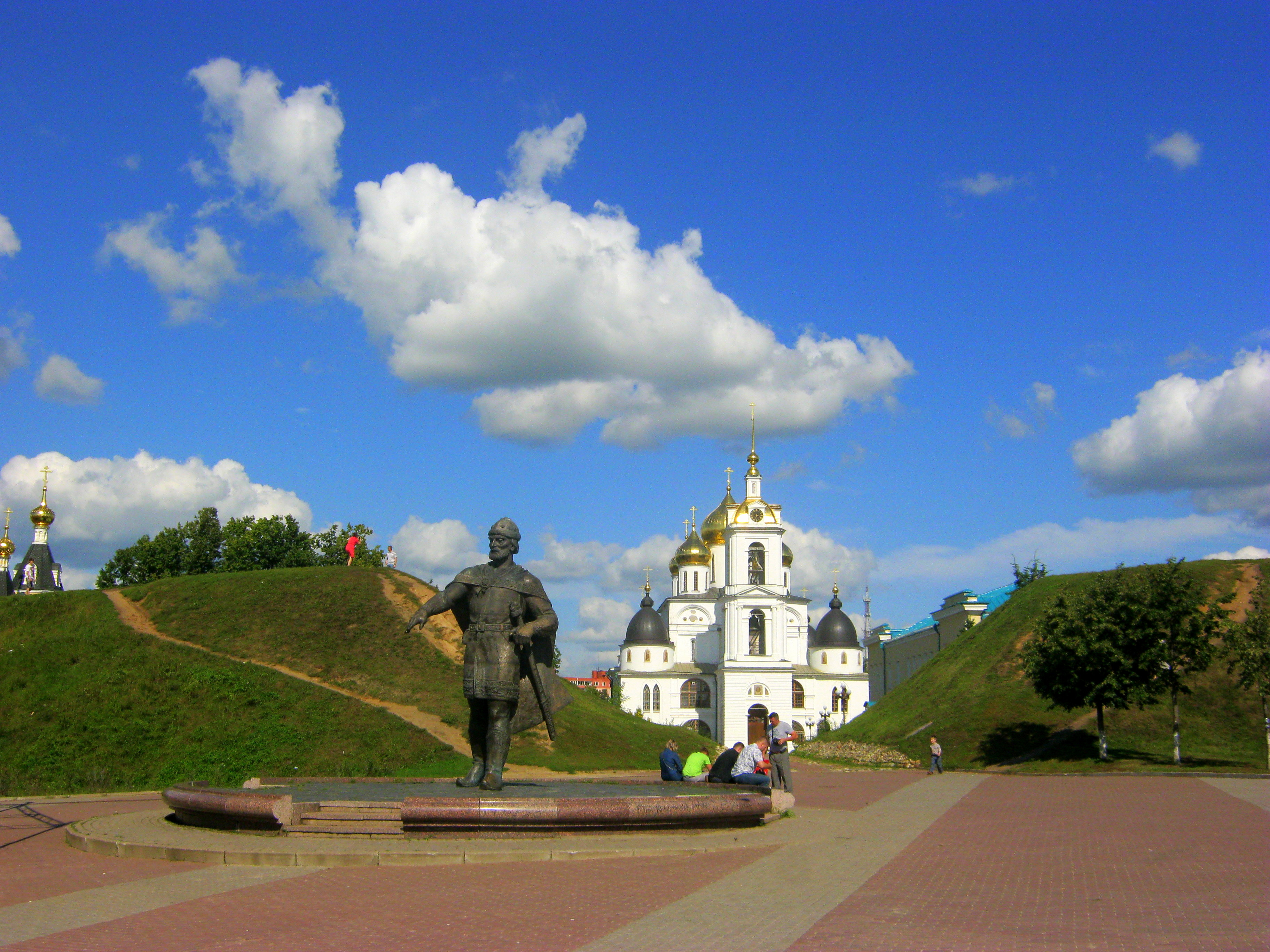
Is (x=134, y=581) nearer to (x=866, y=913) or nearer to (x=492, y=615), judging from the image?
(x=492, y=615)

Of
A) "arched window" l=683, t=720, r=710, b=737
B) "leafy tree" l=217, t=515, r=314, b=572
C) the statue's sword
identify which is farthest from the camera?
"arched window" l=683, t=720, r=710, b=737

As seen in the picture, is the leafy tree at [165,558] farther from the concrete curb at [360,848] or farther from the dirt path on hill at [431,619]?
the concrete curb at [360,848]

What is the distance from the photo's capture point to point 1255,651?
86.0 feet

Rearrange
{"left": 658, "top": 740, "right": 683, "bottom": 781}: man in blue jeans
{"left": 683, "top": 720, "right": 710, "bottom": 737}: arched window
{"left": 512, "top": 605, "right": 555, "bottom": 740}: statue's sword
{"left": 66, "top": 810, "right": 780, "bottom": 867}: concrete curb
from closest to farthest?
{"left": 66, "top": 810, "right": 780, "bottom": 867}: concrete curb → {"left": 512, "top": 605, "right": 555, "bottom": 740}: statue's sword → {"left": 658, "top": 740, "right": 683, "bottom": 781}: man in blue jeans → {"left": 683, "top": 720, "right": 710, "bottom": 737}: arched window

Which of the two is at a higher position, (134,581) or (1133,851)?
(134,581)

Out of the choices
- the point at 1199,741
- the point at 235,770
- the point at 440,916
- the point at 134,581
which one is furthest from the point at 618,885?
the point at 134,581

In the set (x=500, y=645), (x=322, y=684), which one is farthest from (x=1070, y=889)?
(x=322, y=684)

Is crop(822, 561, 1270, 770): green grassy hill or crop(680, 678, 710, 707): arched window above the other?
crop(822, 561, 1270, 770): green grassy hill

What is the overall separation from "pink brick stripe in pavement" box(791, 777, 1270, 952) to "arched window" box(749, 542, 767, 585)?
56.1 meters

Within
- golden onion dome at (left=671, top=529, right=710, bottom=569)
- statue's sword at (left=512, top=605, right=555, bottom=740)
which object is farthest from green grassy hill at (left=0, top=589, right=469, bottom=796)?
golden onion dome at (left=671, top=529, right=710, bottom=569)

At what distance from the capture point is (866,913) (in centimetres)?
746

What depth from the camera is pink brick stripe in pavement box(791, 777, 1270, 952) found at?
660 centimetres

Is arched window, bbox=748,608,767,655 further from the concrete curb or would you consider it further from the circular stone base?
the concrete curb

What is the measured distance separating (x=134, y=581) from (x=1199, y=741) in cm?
5888
